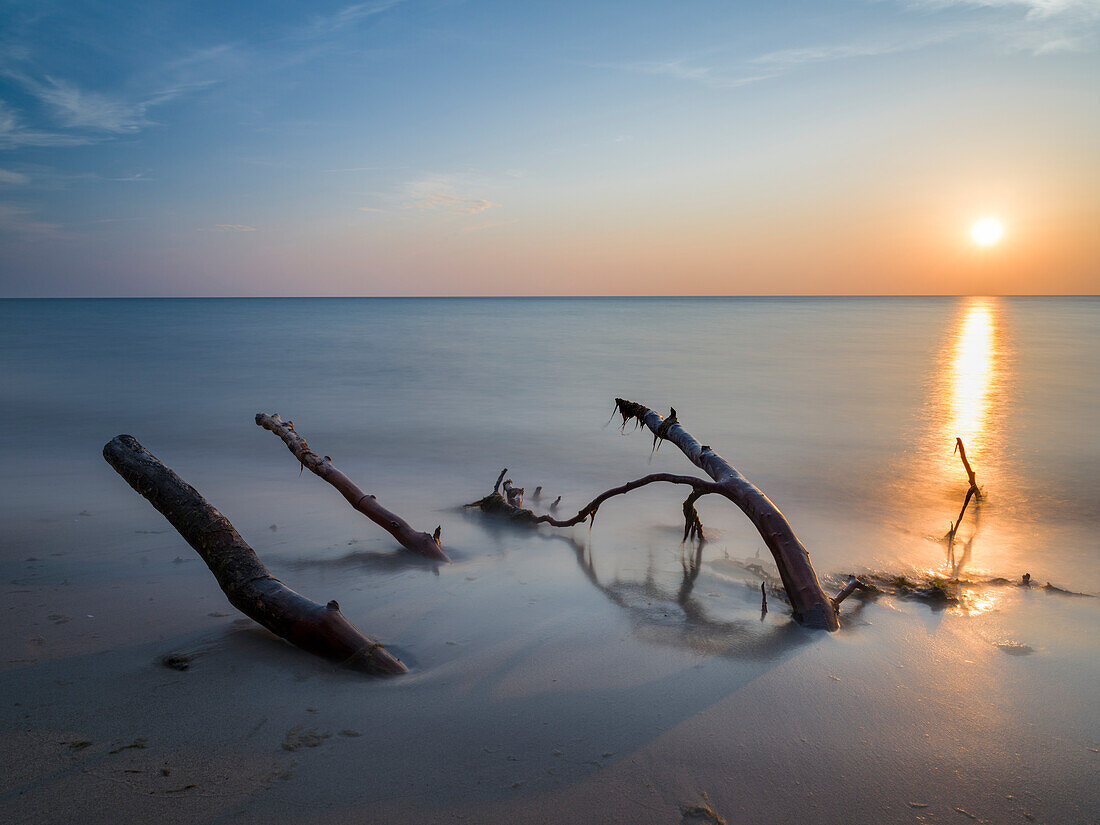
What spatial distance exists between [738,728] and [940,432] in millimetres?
14540

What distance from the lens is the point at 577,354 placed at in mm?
37219

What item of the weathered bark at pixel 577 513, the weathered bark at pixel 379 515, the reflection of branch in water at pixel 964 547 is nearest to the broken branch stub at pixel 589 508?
the weathered bark at pixel 577 513

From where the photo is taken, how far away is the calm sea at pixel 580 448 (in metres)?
7.01

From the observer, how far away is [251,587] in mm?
4062

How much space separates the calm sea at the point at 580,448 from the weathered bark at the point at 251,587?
172 cm

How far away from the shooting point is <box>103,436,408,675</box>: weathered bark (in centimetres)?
391

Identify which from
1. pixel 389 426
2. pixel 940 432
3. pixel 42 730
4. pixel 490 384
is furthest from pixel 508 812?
pixel 490 384

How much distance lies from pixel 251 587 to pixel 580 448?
9.20 meters

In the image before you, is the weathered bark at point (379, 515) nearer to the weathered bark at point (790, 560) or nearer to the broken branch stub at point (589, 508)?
the broken branch stub at point (589, 508)

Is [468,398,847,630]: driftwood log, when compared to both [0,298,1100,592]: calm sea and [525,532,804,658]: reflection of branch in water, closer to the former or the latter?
[525,532,804,658]: reflection of branch in water

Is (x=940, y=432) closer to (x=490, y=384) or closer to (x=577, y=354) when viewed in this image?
(x=490, y=384)

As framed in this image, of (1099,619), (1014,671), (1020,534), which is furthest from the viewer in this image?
(1020,534)

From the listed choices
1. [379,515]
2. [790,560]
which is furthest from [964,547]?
[379,515]

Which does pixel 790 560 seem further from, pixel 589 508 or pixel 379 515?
pixel 379 515
